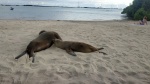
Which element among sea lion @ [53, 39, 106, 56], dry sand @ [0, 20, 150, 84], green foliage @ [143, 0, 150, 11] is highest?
green foliage @ [143, 0, 150, 11]

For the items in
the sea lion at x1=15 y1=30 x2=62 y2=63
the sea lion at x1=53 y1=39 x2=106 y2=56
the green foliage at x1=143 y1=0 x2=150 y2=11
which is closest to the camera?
the sea lion at x1=15 y1=30 x2=62 y2=63

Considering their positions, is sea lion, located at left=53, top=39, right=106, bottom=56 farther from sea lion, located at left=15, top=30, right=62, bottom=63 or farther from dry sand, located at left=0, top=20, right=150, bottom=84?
sea lion, located at left=15, top=30, right=62, bottom=63

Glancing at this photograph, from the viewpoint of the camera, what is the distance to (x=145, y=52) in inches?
264

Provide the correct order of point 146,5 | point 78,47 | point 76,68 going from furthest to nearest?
point 146,5, point 78,47, point 76,68

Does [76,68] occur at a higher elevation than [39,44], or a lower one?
lower

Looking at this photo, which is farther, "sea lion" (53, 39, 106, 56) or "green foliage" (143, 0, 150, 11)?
"green foliage" (143, 0, 150, 11)

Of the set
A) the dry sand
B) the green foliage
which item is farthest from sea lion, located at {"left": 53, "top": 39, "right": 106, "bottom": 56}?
the green foliage

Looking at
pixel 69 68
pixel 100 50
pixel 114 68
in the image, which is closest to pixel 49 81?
pixel 69 68

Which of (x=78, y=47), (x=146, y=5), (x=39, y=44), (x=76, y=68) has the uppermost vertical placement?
(x=146, y=5)

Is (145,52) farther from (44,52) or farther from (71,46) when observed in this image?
(44,52)

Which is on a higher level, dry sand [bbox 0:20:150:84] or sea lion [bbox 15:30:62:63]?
sea lion [bbox 15:30:62:63]

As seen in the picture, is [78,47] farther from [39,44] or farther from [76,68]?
[76,68]

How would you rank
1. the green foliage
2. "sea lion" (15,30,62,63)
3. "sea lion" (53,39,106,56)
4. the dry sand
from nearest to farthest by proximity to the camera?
the dry sand
"sea lion" (15,30,62,63)
"sea lion" (53,39,106,56)
the green foliage

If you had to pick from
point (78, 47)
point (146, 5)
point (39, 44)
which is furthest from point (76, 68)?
point (146, 5)
